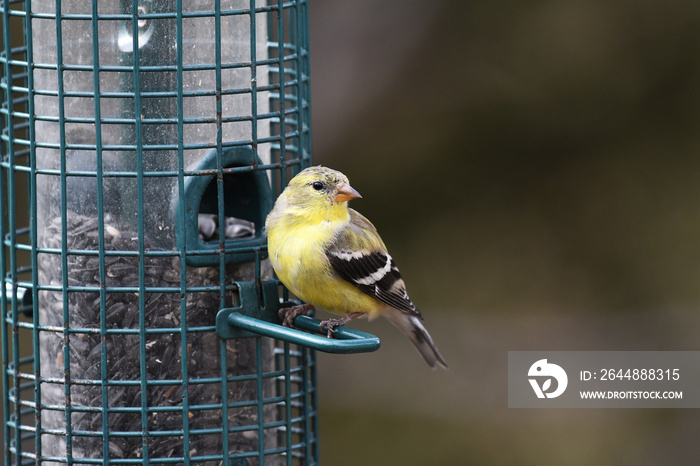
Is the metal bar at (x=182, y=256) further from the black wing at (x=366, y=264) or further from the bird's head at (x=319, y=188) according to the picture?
the black wing at (x=366, y=264)

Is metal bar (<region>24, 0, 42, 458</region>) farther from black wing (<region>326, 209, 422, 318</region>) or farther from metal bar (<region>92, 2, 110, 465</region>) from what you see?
black wing (<region>326, 209, 422, 318</region>)

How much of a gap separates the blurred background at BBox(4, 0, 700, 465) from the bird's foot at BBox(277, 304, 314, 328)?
3359mm

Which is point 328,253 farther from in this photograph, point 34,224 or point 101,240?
point 34,224

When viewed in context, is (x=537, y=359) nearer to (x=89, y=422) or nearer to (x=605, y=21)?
(x=605, y=21)

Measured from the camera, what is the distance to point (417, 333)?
5.82 m

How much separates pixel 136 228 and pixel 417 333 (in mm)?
1708

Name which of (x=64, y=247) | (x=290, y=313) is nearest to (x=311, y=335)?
(x=290, y=313)

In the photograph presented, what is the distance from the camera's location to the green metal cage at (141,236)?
4.56 meters

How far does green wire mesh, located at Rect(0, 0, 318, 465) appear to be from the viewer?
4.56 metres

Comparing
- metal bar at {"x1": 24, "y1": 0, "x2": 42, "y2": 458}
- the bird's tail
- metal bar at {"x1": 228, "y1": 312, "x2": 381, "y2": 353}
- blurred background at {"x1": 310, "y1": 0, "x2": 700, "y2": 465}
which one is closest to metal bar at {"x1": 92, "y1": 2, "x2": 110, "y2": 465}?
metal bar at {"x1": 24, "y1": 0, "x2": 42, "y2": 458}

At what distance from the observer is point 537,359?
7875 mm

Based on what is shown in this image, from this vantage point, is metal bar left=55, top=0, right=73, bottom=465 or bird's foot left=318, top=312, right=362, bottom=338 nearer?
metal bar left=55, top=0, right=73, bottom=465

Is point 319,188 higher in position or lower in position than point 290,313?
higher

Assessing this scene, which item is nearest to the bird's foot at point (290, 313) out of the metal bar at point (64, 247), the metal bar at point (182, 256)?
the metal bar at point (182, 256)
